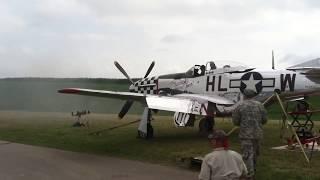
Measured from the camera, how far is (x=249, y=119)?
9.48 meters

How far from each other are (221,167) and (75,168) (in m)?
6.88

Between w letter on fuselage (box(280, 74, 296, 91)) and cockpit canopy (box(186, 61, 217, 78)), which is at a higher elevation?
cockpit canopy (box(186, 61, 217, 78))

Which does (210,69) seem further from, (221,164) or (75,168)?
(221,164)

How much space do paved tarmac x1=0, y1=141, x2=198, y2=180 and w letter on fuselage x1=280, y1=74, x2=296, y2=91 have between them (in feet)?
21.0

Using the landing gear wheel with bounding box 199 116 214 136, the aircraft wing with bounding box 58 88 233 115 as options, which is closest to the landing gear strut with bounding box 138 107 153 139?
the aircraft wing with bounding box 58 88 233 115

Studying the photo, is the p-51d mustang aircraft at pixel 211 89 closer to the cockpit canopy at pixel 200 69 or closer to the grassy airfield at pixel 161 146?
the cockpit canopy at pixel 200 69

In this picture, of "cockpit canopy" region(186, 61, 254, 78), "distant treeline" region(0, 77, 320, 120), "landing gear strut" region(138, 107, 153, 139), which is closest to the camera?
"cockpit canopy" region(186, 61, 254, 78)

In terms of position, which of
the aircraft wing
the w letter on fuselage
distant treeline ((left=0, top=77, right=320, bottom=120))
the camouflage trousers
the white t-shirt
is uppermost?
the w letter on fuselage

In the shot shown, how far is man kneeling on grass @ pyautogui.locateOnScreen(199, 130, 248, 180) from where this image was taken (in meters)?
5.72

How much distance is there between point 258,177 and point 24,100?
5886cm

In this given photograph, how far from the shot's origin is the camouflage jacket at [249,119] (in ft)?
31.0

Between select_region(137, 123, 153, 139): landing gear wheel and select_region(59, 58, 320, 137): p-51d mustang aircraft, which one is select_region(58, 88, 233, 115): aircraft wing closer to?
select_region(59, 58, 320, 137): p-51d mustang aircraft

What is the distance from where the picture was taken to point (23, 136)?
64.1 feet

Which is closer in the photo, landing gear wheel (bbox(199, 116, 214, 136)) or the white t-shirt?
the white t-shirt
